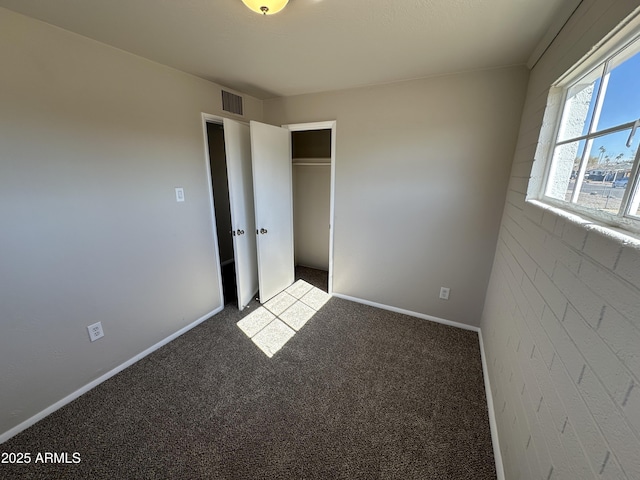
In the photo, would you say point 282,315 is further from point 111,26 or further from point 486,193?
point 111,26

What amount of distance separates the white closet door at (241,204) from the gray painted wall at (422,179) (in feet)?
2.19

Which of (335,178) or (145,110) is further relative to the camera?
(335,178)


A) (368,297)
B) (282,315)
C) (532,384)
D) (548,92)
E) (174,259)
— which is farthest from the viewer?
(368,297)

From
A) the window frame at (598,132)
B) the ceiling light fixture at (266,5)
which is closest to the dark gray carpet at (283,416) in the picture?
the window frame at (598,132)

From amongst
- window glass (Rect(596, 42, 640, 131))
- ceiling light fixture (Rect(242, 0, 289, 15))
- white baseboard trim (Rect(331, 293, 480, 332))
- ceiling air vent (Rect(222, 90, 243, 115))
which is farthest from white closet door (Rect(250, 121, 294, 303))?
window glass (Rect(596, 42, 640, 131))

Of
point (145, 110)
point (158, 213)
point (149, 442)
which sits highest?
point (145, 110)

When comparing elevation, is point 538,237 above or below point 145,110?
below

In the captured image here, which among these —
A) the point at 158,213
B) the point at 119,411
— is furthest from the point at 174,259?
the point at 119,411

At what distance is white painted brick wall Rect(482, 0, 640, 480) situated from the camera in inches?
23.0

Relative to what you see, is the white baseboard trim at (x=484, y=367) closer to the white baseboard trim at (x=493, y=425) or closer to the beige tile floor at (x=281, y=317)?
the white baseboard trim at (x=493, y=425)

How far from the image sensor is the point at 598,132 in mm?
990

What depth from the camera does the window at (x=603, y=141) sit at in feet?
2.59

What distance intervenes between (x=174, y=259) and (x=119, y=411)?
1126 mm

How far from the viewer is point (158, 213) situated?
6.70ft
